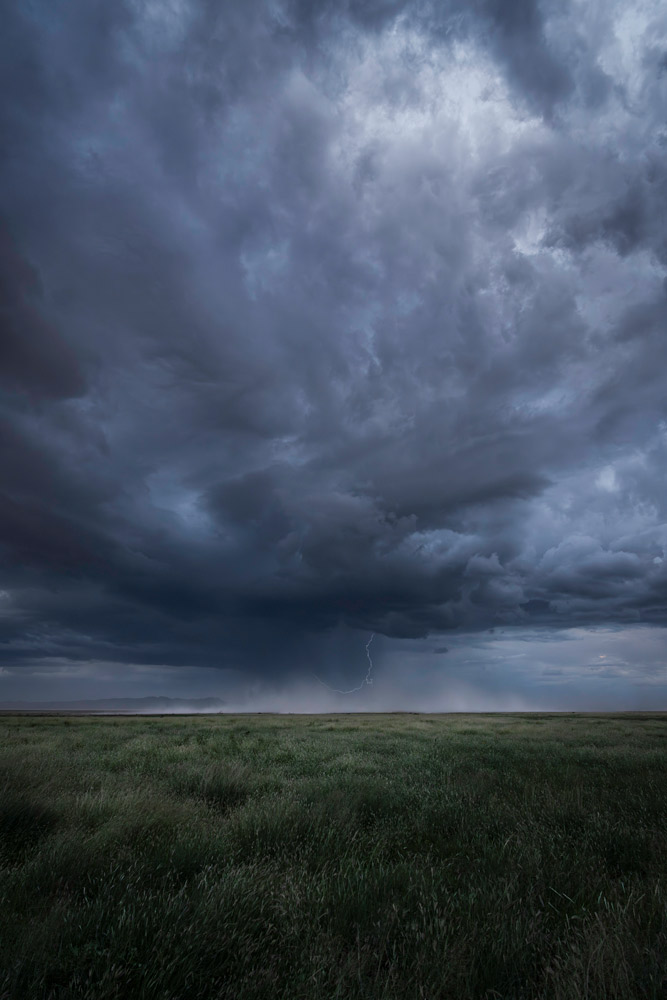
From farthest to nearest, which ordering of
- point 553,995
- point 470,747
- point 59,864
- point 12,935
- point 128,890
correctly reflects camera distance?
point 470,747 → point 59,864 → point 128,890 → point 12,935 → point 553,995

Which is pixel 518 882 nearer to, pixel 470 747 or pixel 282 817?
pixel 282 817

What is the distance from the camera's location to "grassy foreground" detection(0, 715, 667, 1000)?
3.18 metres

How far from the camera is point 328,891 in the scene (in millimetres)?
4395

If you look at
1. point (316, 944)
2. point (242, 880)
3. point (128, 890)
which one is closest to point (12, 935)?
point (128, 890)

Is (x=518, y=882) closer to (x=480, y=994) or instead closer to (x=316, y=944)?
(x=480, y=994)

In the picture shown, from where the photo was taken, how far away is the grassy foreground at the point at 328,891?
3.18 metres

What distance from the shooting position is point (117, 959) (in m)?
3.22

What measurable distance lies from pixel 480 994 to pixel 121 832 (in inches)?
172

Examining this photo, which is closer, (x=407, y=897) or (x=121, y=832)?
(x=407, y=897)

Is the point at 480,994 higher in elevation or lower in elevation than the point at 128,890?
lower

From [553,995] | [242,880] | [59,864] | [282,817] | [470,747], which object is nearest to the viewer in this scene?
[553,995]

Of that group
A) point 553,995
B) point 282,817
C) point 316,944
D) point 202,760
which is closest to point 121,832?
point 282,817

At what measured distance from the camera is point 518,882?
15.8ft

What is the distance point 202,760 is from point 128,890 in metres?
9.67
